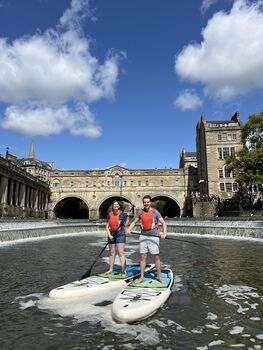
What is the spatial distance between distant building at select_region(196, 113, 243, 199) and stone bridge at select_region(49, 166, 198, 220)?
9.03m

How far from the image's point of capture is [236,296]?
625 cm

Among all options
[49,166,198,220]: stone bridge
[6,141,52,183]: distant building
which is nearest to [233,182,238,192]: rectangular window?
[49,166,198,220]: stone bridge

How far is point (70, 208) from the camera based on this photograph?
7500 cm

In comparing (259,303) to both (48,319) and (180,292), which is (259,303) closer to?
(180,292)

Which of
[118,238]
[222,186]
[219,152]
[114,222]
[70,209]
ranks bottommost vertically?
[118,238]

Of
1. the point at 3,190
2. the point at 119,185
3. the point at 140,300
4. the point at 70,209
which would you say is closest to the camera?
the point at 140,300

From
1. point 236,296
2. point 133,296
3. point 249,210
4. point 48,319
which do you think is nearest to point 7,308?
point 48,319

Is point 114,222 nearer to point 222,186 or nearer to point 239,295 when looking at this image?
point 239,295

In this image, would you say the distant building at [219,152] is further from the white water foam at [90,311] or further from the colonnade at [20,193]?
the white water foam at [90,311]

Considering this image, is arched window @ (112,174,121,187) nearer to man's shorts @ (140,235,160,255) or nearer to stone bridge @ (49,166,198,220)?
stone bridge @ (49,166,198,220)

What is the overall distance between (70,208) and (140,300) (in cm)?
7149

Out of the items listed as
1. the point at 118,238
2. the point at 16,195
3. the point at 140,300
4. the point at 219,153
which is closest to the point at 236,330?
the point at 140,300

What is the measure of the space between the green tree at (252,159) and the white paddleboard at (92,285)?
94.2ft

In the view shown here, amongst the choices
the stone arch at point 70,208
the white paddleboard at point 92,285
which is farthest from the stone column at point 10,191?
the white paddleboard at point 92,285
